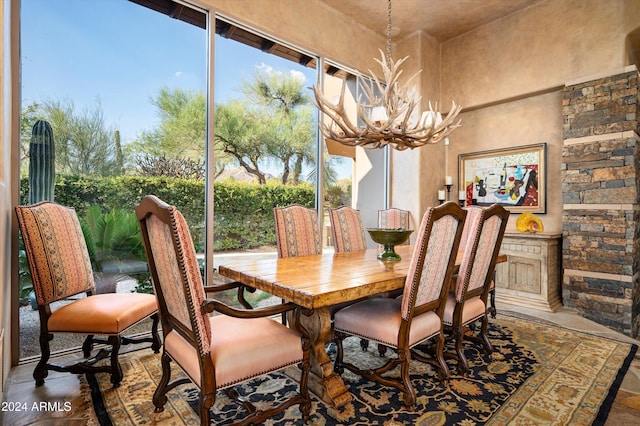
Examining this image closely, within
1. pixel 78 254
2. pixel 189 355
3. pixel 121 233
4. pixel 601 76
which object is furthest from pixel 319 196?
pixel 601 76

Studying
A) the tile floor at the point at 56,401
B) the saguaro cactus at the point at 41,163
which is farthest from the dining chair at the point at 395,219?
the saguaro cactus at the point at 41,163

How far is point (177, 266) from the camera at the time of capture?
134cm

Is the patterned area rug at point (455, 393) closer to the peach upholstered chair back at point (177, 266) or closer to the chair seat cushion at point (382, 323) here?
the chair seat cushion at point (382, 323)

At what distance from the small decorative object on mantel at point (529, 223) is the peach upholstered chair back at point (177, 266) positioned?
395cm

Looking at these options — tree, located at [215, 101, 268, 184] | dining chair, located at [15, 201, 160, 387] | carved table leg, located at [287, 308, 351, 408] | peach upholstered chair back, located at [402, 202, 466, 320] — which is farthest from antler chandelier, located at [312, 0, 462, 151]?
dining chair, located at [15, 201, 160, 387]

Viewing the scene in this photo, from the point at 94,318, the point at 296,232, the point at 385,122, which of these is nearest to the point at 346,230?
the point at 296,232

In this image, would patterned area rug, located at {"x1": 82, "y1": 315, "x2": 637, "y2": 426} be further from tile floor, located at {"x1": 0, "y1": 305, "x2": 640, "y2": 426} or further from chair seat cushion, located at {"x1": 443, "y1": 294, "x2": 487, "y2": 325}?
chair seat cushion, located at {"x1": 443, "y1": 294, "x2": 487, "y2": 325}

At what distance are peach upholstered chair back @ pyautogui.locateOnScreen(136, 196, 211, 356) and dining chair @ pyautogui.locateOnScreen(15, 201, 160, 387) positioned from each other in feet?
2.32

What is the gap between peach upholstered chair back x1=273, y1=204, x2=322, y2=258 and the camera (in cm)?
286

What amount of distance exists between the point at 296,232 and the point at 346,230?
0.58m

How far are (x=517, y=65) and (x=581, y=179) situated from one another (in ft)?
5.27

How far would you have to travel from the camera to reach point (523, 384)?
2.08 m

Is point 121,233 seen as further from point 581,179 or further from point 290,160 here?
point 581,179

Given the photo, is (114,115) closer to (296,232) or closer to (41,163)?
(41,163)
